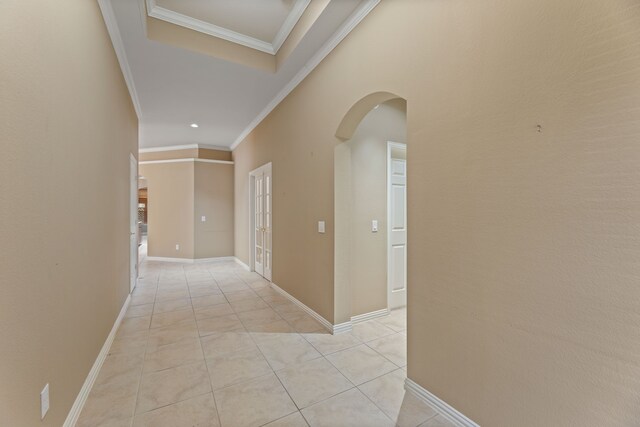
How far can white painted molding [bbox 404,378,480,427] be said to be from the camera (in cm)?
153

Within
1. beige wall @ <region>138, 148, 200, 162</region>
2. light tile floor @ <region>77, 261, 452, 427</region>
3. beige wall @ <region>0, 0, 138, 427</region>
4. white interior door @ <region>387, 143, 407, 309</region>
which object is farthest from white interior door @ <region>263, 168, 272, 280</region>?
beige wall @ <region>138, 148, 200, 162</region>

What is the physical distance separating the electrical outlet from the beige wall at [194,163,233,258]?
223 inches

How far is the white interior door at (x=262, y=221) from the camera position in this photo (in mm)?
4758

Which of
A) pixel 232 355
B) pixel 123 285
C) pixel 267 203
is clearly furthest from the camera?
pixel 267 203

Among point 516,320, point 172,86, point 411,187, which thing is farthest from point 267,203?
point 516,320

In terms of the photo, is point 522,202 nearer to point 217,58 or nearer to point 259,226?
point 217,58

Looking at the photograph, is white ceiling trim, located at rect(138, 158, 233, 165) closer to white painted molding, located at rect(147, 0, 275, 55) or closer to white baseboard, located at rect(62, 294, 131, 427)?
white painted molding, located at rect(147, 0, 275, 55)

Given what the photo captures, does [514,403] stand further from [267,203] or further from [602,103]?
[267,203]

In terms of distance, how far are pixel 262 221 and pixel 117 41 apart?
3.30 metres

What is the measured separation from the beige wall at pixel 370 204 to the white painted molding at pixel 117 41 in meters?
2.35

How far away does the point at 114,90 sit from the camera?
2719mm

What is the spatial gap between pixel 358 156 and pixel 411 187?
1.27 m

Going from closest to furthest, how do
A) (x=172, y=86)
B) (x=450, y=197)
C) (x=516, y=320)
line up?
(x=516, y=320), (x=450, y=197), (x=172, y=86)

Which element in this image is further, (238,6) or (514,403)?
(238,6)
